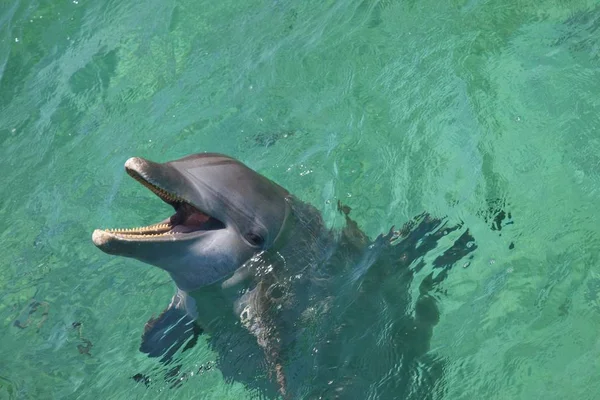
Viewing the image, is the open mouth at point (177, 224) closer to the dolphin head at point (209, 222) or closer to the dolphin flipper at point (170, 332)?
the dolphin head at point (209, 222)

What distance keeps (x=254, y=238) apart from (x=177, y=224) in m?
0.54

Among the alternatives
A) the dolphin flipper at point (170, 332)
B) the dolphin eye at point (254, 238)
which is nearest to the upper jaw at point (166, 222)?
the dolphin eye at point (254, 238)

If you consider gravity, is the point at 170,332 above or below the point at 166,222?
below

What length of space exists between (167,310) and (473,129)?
3.16m

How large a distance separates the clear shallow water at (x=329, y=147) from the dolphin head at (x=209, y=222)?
76 cm

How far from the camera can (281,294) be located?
5879 millimetres

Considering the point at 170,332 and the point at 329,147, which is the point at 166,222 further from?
the point at 329,147

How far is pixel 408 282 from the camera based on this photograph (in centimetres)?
615

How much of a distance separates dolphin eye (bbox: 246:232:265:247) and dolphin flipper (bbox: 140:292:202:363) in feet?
2.24

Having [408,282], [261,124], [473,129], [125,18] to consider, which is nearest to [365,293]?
[408,282]

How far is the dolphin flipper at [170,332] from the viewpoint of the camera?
607 cm

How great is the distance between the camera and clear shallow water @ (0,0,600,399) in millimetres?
5906

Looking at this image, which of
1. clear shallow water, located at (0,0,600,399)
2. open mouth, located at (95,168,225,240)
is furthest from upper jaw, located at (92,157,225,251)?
clear shallow water, located at (0,0,600,399)

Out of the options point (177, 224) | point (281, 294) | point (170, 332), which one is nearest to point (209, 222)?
point (177, 224)
